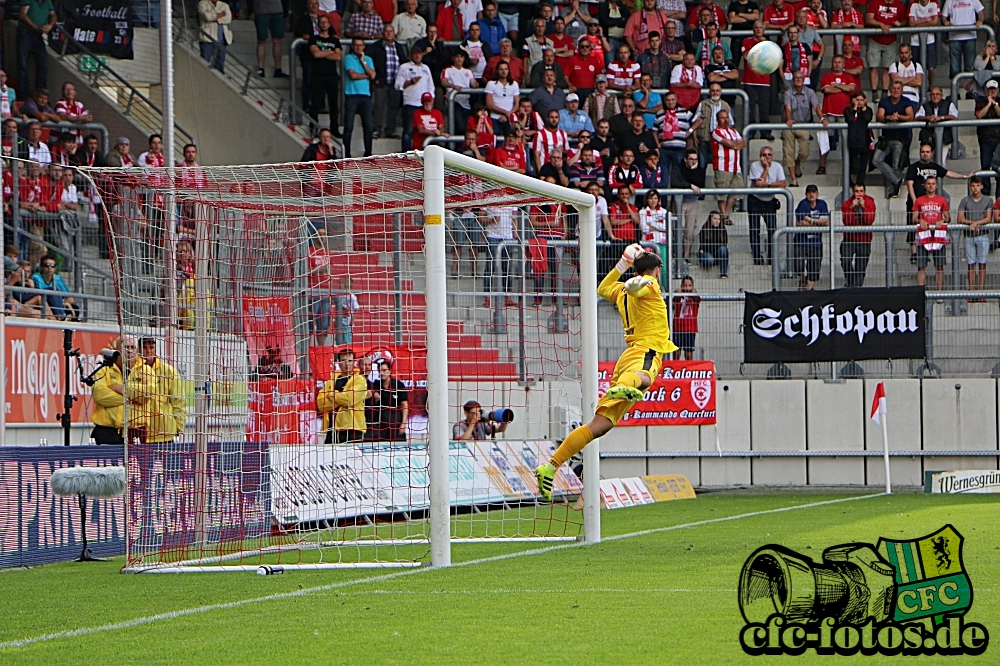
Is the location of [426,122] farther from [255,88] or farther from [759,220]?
[759,220]

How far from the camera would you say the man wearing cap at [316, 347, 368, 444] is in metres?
14.1

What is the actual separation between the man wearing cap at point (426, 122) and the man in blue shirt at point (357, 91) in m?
0.85

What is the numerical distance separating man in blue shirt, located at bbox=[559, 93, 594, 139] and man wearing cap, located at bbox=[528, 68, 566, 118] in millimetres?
240

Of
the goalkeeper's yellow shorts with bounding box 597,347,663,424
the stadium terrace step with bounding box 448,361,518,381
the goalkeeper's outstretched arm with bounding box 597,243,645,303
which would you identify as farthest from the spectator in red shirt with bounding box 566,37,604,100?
the goalkeeper's yellow shorts with bounding box 597,347,663,424

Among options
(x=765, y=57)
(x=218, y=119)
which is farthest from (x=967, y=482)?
(x=218, y=119)

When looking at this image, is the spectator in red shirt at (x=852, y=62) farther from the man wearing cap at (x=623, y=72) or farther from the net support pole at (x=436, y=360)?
the net support pole at (x=436, y=360)

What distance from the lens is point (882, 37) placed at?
87.6 ft

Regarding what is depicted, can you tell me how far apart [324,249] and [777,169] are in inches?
480

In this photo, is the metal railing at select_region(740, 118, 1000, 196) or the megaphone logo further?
the metal railing at select_region(740, 118, 1000, 196)

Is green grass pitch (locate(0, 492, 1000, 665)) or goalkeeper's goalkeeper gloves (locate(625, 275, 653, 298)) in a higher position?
goalkeeper's goalkeeper gloves (locate(625, 275, 653, 298))

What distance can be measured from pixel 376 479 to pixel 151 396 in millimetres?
4163

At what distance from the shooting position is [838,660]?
5859 mm

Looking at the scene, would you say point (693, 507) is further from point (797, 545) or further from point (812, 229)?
point (797, 545)

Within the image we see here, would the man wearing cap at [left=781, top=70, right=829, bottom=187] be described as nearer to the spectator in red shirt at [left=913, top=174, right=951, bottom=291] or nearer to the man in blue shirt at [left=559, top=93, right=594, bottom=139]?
the man in blue shirt at [left=559, top=93, right=594, bottom=139]
